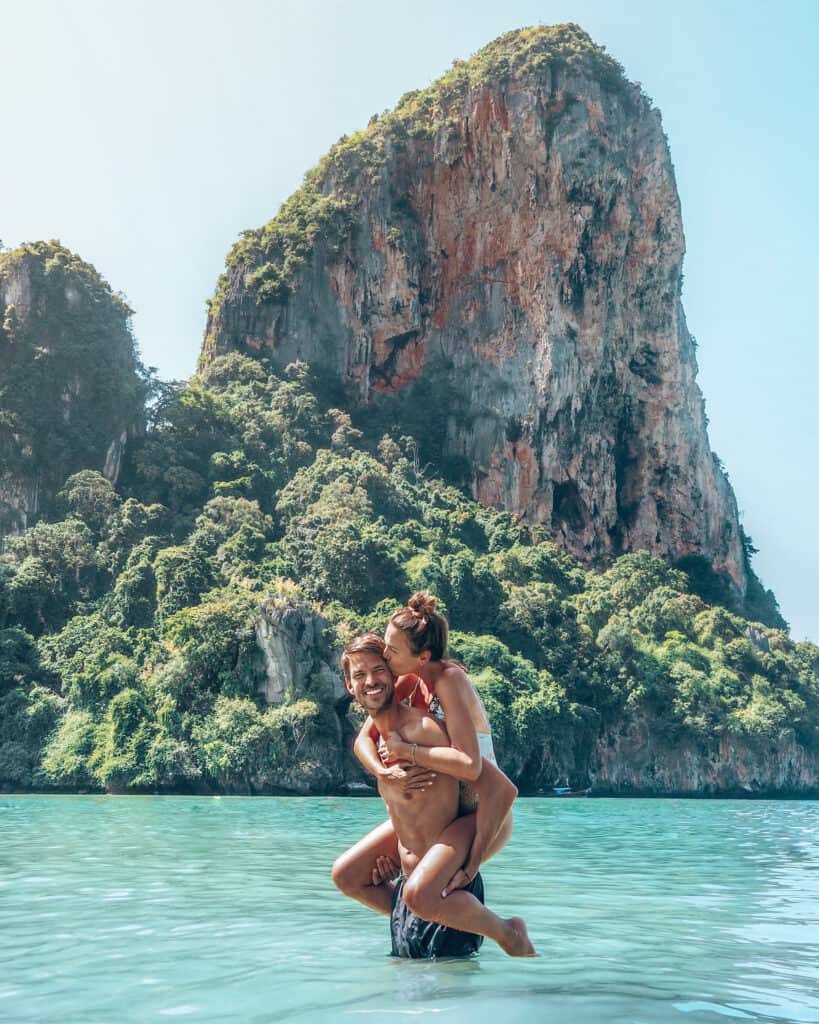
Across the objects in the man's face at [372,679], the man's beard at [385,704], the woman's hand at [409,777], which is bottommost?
the woman's hand at [409,777]

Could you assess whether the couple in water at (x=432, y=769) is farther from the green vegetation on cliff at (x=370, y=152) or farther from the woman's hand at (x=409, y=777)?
the green vegetation on cliff at (x=370, y=152)

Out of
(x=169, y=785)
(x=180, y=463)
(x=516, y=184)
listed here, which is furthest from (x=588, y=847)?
(x=516, y=184)

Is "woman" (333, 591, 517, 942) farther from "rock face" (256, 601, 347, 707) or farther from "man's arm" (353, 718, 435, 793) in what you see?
"rock face" (256, 601, 347, 707)

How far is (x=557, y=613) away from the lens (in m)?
56.9

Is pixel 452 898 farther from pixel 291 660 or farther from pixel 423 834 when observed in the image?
pixel 291 660

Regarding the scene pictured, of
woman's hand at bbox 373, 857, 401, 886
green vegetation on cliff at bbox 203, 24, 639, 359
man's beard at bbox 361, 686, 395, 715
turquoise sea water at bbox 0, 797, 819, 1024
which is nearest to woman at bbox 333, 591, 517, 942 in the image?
man's beard at bbox 361, 686, 395, 715

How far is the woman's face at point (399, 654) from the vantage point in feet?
19.3

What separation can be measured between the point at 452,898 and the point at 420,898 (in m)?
0.17

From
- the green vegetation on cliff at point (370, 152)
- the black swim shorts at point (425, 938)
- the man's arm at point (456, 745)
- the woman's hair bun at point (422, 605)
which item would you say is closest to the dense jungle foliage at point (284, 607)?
the green vegetation on cliff at point (370, 152)

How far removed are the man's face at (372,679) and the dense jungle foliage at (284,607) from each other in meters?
36.5

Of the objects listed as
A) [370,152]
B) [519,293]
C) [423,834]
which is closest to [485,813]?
[423,834]

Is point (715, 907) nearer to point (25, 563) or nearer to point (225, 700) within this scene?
point (225, 700)

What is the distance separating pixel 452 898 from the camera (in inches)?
234

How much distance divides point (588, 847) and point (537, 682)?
34.5 meters
